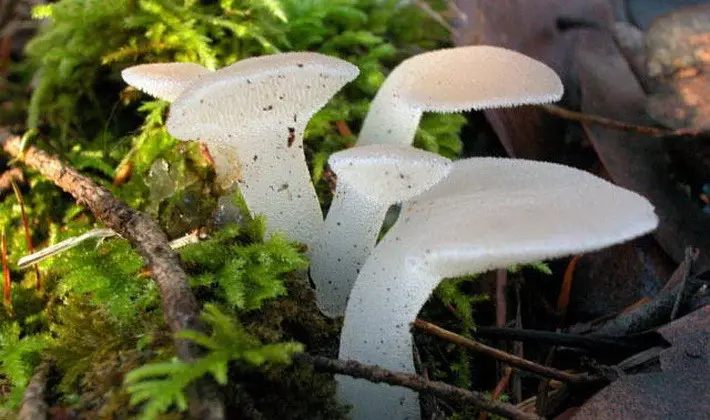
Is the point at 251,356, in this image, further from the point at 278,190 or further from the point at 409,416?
the point at 278,190

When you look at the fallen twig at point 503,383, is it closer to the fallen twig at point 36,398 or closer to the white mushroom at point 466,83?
the white mushroom at point 466,83

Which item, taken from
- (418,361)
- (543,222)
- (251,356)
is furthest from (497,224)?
(418,361)

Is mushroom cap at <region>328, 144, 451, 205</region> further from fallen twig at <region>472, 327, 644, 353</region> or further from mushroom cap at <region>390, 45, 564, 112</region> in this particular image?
fallen twig at <region>472, 327, 644, 353</region>

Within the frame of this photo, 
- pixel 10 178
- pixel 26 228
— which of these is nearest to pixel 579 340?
pixel 26 228

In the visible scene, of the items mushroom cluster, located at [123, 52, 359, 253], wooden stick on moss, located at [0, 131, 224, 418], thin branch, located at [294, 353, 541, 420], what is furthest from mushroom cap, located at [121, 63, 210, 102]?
thin branch, located at [294, 353, 541, 420]

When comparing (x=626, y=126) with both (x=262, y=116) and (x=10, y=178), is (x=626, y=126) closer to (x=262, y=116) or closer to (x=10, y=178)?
(x=262, y=116)
